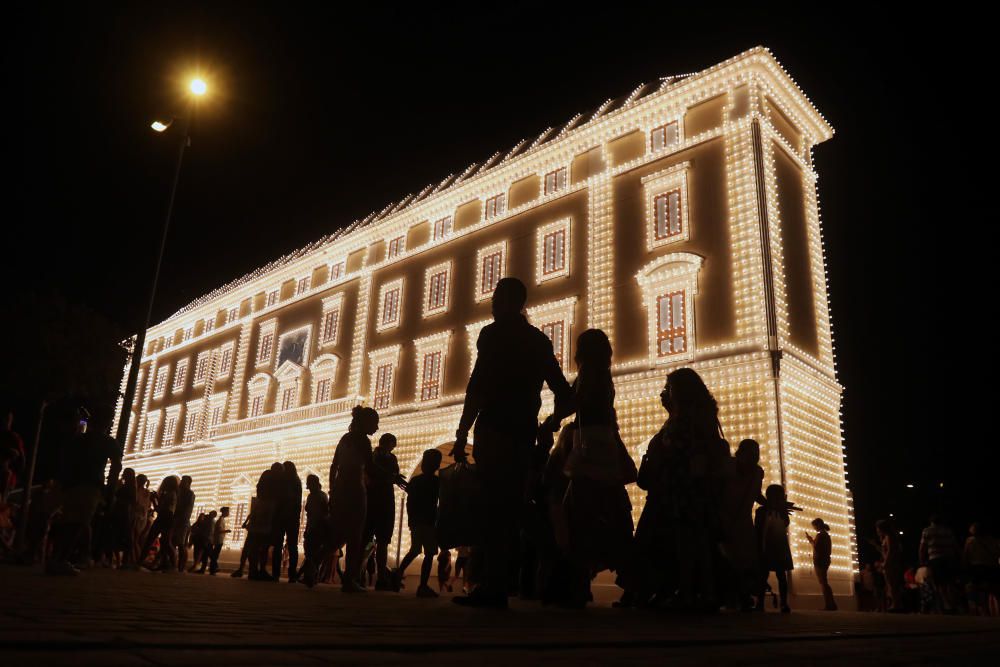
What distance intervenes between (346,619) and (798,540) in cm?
1489

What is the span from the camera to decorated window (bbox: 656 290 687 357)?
18.2 meters

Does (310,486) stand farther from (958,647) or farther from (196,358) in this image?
(196,358)

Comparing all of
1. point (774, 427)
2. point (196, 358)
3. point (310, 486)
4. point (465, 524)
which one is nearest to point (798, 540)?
point (774, 427)

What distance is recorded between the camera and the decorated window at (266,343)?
32287mm

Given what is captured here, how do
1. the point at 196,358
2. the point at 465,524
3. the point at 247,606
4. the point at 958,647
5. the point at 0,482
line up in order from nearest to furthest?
the point at 958,647, the point at 247,606, the point at 465,524, the point at 0,482, the point at 196,358

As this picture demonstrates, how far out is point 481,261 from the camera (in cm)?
2456

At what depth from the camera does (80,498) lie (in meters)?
7.40

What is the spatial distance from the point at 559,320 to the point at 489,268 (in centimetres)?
407

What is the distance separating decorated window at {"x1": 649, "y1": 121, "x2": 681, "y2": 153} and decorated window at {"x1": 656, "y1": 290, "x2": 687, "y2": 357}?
463 centimetres

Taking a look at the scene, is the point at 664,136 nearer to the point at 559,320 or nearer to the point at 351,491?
the point at 559,320

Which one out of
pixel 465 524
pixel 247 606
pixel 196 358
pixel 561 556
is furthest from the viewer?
pixel 196 358

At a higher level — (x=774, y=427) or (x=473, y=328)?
(x=473, y=328)

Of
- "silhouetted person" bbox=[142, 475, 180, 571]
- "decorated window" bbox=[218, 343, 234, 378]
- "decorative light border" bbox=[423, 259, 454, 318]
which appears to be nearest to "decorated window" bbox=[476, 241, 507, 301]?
"decorative light border" bbox=[423, 259, 454, 318]

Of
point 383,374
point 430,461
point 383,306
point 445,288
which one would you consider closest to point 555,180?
point 445,288
